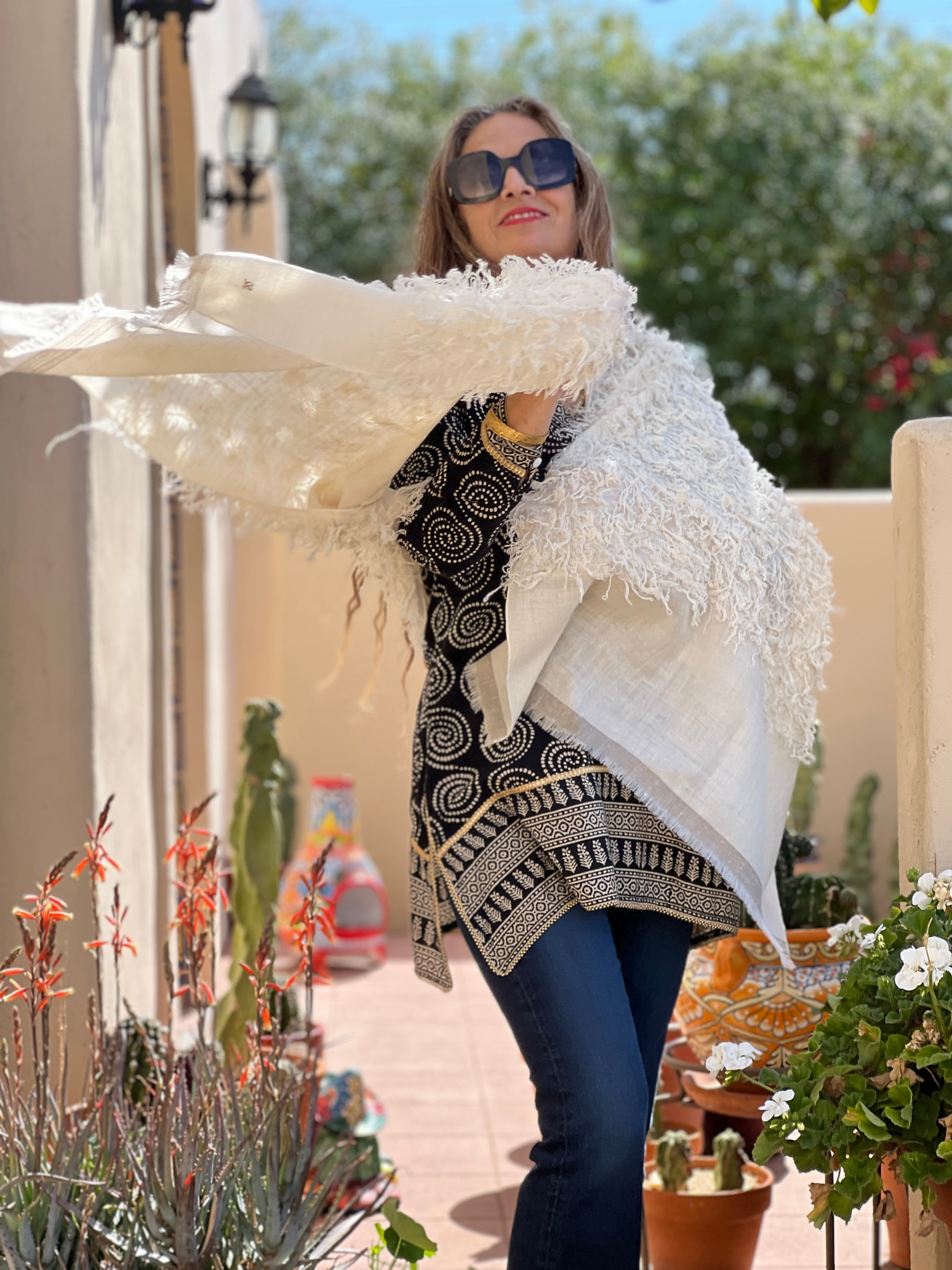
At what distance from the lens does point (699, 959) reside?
9.28 ft

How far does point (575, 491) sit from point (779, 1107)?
0.90 m

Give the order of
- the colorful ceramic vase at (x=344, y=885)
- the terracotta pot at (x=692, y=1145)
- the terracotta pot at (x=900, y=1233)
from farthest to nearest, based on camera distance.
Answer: the colorful ceramic vase at (x=344, y=885)
the terracotta pot at (x=692, y=1145)
the terracotta pot at (x=900, y=1233)

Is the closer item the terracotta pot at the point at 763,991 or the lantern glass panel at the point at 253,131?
the terracotta pot at the point at 763,991

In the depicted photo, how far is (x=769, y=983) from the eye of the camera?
2.71m

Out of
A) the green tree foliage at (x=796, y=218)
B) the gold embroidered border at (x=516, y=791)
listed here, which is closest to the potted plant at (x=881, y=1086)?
the gold embroidered border at (x=516, y=791)

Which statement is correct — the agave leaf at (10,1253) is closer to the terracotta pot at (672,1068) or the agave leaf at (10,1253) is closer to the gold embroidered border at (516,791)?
the gold embroidered border at (516,791)

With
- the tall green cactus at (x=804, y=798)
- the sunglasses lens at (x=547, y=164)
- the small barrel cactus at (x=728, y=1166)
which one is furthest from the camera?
the tall green cactus at (x=804, y=798)

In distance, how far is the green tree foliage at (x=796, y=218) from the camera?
13.4m

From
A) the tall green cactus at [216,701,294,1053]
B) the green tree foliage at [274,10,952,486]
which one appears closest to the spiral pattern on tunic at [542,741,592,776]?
the tall green cactus at [216,701,294,1053]

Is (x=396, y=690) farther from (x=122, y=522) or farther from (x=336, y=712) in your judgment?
(x=122, y=522)

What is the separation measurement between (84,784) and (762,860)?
4.88 ft

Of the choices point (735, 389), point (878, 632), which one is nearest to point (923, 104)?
point (735, 389)

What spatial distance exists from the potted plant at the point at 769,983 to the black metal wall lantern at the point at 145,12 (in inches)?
99.8

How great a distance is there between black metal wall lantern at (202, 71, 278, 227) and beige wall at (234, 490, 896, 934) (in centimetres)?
168
